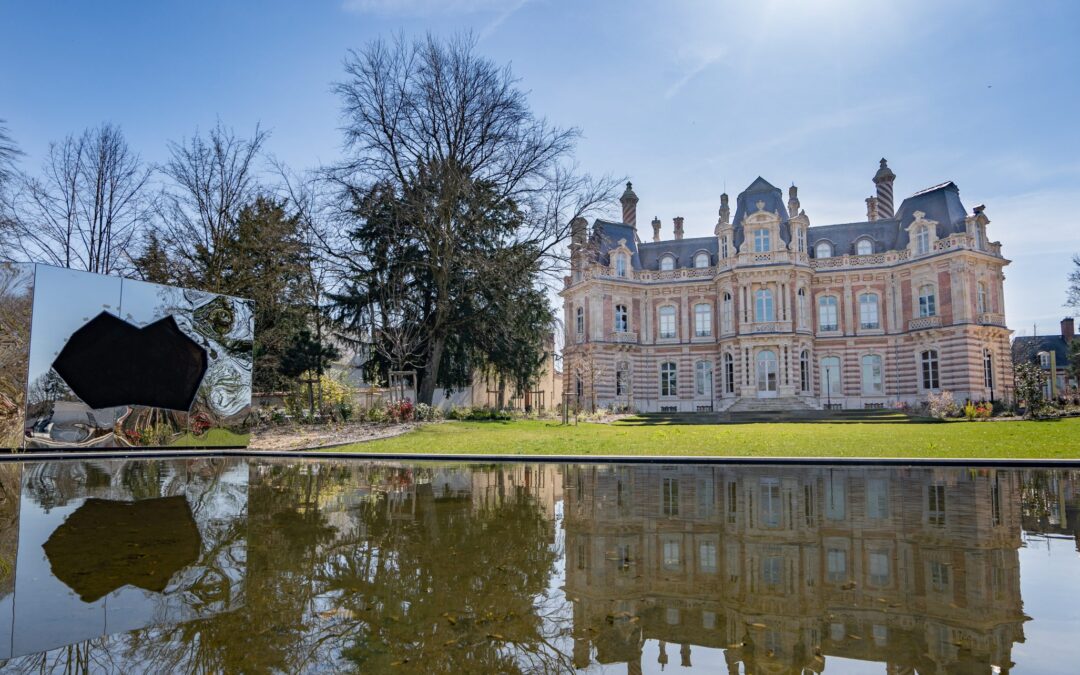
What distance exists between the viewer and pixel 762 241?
1510 inches

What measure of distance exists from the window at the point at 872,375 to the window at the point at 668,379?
1063 centimetres

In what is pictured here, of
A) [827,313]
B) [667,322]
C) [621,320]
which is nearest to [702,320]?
[667,322]

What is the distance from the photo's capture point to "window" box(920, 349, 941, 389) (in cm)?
3588

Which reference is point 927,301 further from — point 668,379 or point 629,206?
point 629,206

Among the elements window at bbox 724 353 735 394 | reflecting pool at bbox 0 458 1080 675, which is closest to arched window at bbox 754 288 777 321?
window at bbox 724 353 735 394

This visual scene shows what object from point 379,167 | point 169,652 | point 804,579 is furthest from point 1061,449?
point 379,167

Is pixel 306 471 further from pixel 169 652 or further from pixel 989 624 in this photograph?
pixel 989 624

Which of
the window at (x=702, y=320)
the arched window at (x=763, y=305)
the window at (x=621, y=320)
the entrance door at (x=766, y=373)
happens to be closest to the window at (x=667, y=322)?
the window at (x=702, y=320)

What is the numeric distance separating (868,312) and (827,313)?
2.20m

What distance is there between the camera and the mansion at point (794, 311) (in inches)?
1403

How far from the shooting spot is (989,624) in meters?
3.36

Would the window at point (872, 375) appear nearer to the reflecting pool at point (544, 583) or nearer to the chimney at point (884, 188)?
the chimney at point (884, 188)

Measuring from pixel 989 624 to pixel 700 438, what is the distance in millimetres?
13661

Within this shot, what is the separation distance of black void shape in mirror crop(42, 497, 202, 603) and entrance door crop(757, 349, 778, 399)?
109 feet
